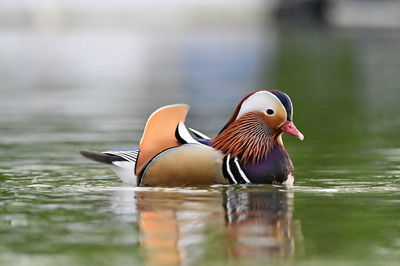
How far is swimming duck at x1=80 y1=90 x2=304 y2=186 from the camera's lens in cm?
989

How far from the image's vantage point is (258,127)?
10.1 meters

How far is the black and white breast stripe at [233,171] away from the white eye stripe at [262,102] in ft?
1.30

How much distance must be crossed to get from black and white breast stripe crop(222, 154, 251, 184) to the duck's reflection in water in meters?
0.06

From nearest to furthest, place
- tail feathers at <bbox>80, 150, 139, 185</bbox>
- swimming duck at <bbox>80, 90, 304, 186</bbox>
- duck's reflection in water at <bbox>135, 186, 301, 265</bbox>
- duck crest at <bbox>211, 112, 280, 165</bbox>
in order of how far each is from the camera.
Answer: duck's reflection in water at <bbox>135, 186, 301, 265</bbox> → swimming duck at <bbox>80, 90, 304, 186</bbox> → duck crest at <bbox>211, 112, 280, 165</bbox> → tail feathers at <bbox>80, 150, 139, 185</bbox>

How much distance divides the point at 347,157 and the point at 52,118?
6.03 m

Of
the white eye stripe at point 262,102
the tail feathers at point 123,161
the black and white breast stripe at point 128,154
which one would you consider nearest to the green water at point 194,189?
the tail feathers at point 123,161

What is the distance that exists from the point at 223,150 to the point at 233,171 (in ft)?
Result: 0.58

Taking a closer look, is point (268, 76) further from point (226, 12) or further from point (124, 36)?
point (226, 12)

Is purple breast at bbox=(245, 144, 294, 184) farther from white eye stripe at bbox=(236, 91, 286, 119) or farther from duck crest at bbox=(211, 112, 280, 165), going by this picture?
white eye stripe at bbox=(236, 91, 286, 119)

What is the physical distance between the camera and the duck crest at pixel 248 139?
1000cm

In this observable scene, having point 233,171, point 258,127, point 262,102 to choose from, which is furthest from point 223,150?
point 262,102

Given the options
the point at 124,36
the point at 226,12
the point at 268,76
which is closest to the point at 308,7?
the point at 226,12

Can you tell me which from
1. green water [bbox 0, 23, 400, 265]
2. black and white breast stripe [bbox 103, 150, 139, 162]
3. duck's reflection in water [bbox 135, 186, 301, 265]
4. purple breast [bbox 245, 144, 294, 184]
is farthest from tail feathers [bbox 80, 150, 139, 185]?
purple breast [bbox 245, 144, 294, 184]

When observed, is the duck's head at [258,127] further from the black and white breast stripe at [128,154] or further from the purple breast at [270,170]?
the black and white breast stripe at [128,154]
